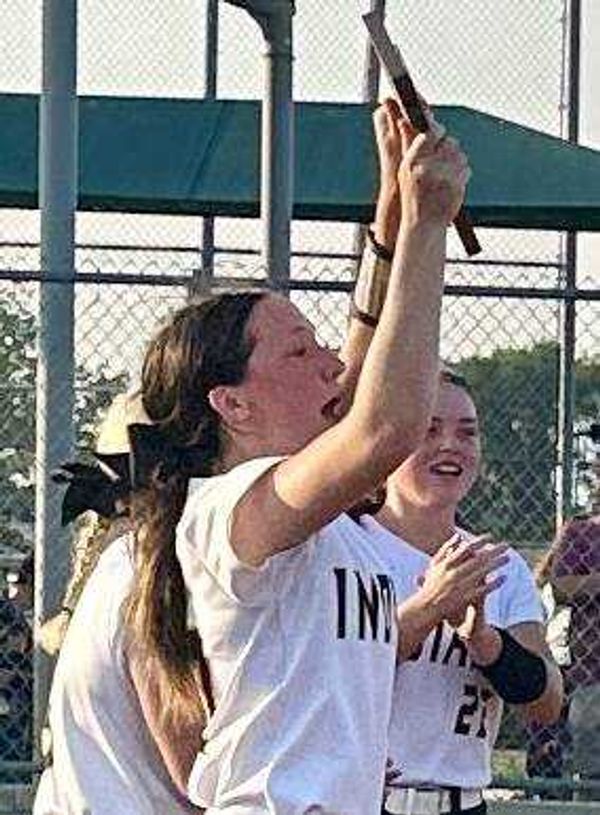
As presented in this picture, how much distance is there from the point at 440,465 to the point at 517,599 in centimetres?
28

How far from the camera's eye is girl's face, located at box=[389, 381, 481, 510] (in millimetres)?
4332

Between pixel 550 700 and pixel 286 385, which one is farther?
pixel 550 700

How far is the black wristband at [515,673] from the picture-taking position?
13.6ft

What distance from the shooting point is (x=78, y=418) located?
22.4 ft

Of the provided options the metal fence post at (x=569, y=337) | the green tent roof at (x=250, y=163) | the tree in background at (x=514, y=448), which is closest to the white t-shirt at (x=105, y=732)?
the metal fence post at (x=569, y=337)

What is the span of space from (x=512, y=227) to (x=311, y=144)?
0.98m

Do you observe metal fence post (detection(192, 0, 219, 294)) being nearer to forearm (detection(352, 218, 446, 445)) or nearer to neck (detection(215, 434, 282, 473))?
neck (detection(215, 434, 282, 473))

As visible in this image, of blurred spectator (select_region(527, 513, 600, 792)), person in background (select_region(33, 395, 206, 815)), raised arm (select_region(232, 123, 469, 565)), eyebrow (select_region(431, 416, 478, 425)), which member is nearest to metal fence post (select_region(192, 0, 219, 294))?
blurred spectator (select_region(527, 513, 600, 792))

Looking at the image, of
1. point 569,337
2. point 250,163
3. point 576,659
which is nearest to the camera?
point 576,659

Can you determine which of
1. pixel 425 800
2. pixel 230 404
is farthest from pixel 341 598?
pixel 425 800

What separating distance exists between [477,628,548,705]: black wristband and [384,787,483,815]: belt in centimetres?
18

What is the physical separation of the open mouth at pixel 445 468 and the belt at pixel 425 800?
0.57 meters

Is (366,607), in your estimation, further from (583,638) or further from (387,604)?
(583,638)

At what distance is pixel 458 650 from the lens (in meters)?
4.20
